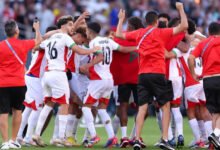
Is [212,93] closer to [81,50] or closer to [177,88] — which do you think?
[177,88]

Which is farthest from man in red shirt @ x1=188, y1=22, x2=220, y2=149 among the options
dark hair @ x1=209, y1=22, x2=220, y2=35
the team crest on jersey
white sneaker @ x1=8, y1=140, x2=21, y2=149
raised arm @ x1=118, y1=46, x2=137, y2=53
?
white sneaker @ x1=8, y1=140, x2=21, y2=149

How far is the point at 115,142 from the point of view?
61.5ft

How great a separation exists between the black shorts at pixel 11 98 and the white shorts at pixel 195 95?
3463 mm

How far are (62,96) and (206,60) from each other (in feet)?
10.1

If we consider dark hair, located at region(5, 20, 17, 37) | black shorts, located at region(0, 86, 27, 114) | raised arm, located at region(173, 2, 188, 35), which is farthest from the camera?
dark hair, located at region(5, 20, 17, 37)

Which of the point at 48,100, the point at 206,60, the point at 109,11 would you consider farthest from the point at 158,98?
the point at 109,11

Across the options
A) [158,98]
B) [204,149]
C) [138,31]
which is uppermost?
[138,31]

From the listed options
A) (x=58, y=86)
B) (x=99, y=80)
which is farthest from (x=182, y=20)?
(x=58, y=86)

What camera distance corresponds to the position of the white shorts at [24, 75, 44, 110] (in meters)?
19.5

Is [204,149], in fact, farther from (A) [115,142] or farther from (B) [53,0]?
(B) [53,0]

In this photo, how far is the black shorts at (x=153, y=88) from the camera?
57.2 feet

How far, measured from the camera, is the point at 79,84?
19516 mm

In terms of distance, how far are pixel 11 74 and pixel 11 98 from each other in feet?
1.58

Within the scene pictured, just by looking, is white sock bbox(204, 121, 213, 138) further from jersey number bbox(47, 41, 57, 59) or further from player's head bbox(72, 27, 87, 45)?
jersey number bbox(47, 41, 57, 59)
